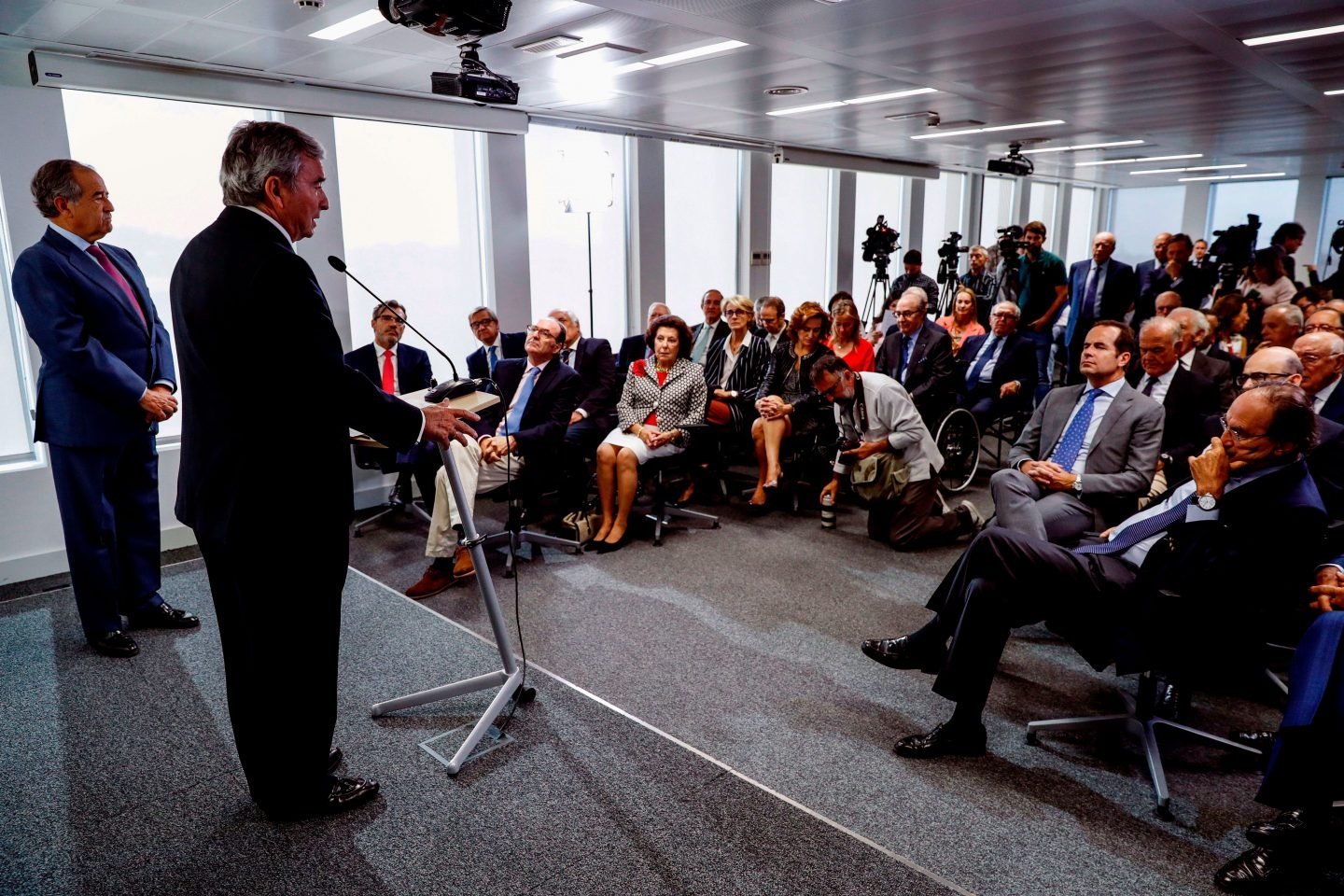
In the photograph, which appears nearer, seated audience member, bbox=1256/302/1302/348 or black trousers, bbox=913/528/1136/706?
black trousers, bbox=913/528/1136/706

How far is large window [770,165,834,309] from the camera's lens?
31.8 feet

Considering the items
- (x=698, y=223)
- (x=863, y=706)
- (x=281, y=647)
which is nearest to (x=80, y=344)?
(x=281, y=647)

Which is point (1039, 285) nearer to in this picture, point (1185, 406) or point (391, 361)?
point (1185, 406)

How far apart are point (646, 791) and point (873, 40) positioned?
370 centimetres

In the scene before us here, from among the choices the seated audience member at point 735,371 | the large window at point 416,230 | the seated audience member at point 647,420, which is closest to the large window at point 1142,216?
the seated audience member at point 735,371

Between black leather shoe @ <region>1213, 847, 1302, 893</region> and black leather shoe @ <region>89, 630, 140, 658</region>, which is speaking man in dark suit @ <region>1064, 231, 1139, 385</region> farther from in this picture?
black leather shoe @ <region>89, 630, 140, 658</region>

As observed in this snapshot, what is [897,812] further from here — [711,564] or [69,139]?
[69,139]

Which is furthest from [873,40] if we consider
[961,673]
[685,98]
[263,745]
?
[263,745]

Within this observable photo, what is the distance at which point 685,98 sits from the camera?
19.0ft

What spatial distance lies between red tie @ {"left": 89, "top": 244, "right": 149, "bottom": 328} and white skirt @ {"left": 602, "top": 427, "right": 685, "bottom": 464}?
2.31 meters

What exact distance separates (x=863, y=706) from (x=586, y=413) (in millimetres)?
2418

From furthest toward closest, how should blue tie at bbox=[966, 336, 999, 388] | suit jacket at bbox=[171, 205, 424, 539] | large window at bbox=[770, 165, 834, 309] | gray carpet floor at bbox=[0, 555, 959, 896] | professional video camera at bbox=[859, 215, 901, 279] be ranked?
1. large window at bbox=[770, 165, 834, 309]
2. professional video camera at bbox=[859, 215, 901, 279]
3. blue tie at bbox=[966, 336, 999, 388]
4. gray carpet floor at bbox=[0, 555, 959, 896]
5. suit jacket at bbox=[171, 205, 424, 539]

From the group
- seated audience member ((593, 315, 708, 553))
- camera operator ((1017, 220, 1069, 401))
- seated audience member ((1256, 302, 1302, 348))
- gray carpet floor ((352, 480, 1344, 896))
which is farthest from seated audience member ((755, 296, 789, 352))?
seated audience member ((1256, 302, 1302, 348))

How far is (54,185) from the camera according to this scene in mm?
3004
